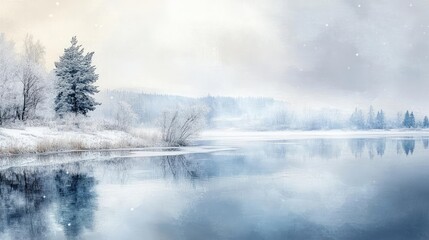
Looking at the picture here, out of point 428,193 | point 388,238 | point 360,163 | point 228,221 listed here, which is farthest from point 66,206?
point 360,163

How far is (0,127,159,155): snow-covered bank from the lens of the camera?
32.5 m

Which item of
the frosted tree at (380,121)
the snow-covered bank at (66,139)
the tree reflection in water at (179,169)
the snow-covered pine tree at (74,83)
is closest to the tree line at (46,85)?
the snow-covered pine tree at (74,83)

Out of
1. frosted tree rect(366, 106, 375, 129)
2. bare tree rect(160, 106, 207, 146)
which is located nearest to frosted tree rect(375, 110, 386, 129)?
frosted tree rect(366, 106, 375, 129)

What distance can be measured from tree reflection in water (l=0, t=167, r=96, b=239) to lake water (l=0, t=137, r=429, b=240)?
26 millimetres

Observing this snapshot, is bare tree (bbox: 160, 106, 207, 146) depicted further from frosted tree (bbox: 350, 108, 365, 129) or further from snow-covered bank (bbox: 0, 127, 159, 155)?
frosted tree (bbox: 350, 108, 365, 129)

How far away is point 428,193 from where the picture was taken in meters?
15.9

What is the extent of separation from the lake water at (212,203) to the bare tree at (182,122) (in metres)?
22.8

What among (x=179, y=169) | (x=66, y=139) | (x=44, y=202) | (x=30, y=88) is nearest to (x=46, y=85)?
(x=30, y=88)

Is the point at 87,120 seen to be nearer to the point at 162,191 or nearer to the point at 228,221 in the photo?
the point at 162,191

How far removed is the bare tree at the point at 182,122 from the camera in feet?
151

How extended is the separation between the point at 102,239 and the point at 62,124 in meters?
38.5

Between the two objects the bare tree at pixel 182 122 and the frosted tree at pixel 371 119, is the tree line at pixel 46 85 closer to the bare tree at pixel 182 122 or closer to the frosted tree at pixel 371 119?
the bare tree at pixel 182 122

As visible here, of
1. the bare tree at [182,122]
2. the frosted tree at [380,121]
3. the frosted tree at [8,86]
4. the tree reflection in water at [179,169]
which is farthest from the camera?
the frosted tree at [380,121]

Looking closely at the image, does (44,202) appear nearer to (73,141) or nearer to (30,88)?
(73,141)
